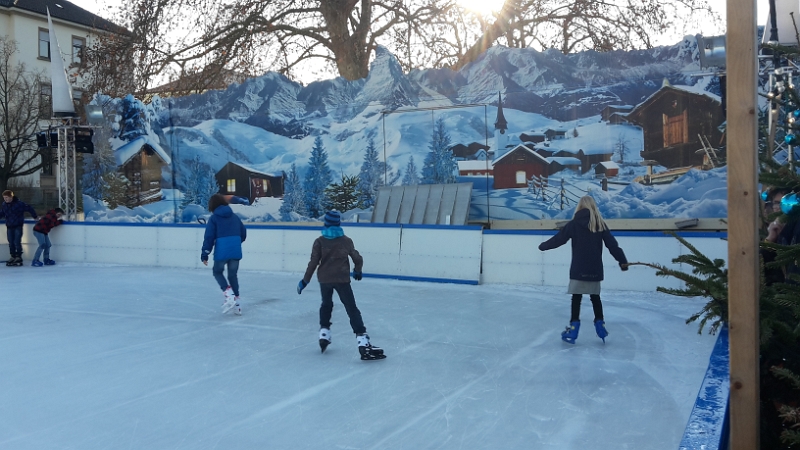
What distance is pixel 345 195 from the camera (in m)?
16.2

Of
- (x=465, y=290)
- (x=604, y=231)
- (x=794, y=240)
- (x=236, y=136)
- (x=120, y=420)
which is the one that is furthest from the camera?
(x=236, y=136)

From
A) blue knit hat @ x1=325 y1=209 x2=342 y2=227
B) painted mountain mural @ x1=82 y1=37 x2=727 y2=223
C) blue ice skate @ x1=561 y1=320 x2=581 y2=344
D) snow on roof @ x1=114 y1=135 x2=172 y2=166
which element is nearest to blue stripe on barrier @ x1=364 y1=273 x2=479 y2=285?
painted mountain mural @ x1=82 y1=37 x2=727 y2=223

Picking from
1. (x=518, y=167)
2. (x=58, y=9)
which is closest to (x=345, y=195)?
(x=518, y=167)

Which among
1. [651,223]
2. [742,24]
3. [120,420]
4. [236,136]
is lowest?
[120,420]

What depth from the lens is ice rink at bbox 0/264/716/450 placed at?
13.7 feet

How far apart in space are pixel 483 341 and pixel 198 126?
532 inches

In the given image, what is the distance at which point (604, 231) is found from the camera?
6.61 m

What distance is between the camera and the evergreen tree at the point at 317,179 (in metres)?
16.5

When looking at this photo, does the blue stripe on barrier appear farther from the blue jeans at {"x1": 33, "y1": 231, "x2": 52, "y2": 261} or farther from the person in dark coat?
the person in dark coat

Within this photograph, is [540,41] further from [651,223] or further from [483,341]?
[483,341]

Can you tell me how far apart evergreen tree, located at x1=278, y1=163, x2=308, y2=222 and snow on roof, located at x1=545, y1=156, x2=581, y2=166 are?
237 inches

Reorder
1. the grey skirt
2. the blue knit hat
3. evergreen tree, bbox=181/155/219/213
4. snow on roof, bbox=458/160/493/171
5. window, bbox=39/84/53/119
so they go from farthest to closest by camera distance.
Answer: window, bbox=39/84/53/119, evergreen tree, bbox=181/155/219/213, snow on roof, bbox=458/160/493/171, the grey skirt, the blue knit hat

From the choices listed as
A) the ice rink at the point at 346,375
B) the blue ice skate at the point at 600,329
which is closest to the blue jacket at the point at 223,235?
the ice rink at the point at 346,375

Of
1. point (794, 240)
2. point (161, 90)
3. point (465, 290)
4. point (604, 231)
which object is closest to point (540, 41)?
point (161, 90)
